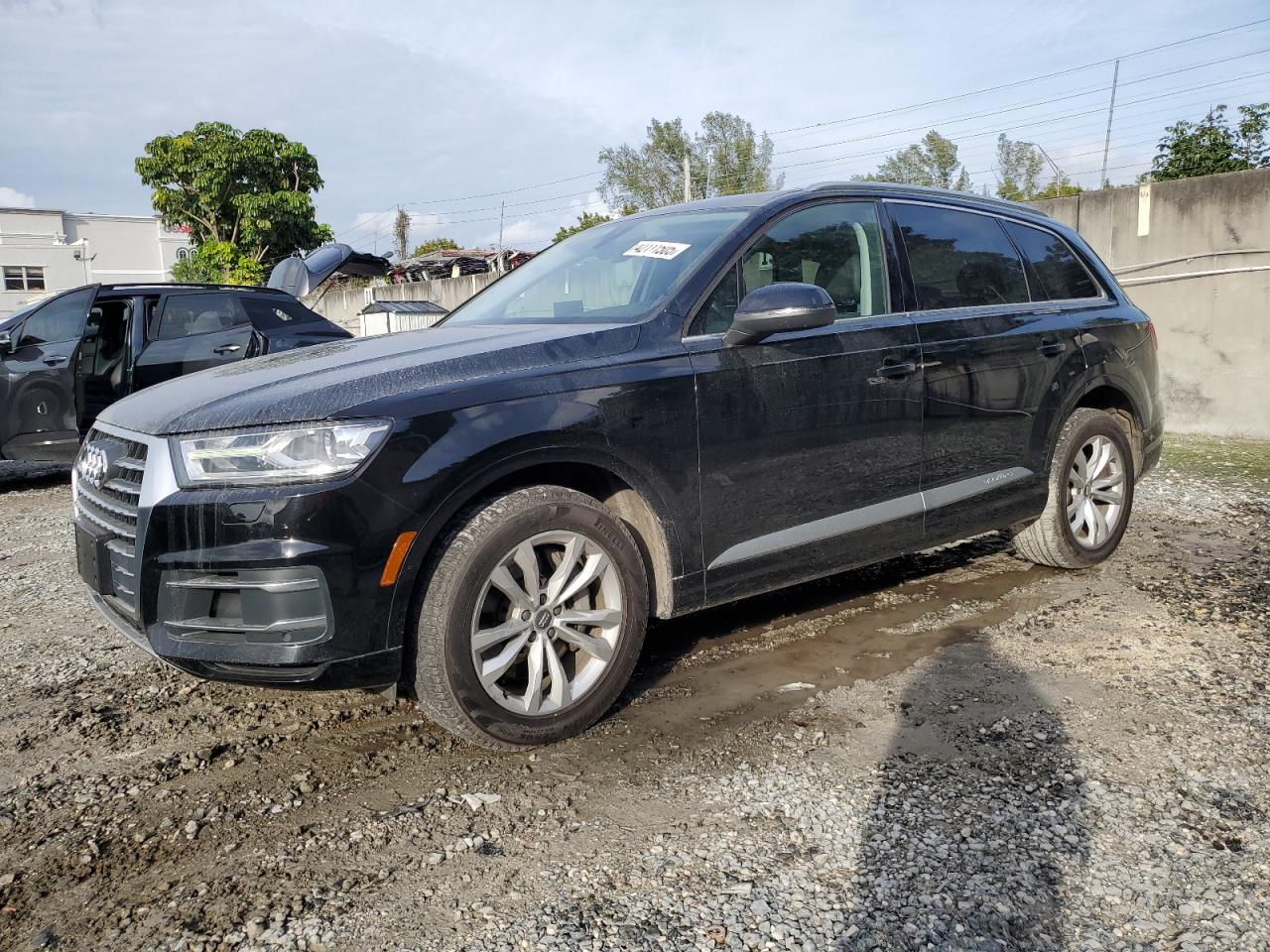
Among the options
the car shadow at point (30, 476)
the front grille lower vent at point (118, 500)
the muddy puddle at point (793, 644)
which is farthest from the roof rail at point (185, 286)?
the muddy puddle at point (793, 644)

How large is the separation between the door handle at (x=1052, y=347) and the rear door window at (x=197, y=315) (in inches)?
268

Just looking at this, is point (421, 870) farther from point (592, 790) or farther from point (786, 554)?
point (786, 554)

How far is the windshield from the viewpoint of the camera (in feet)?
11.4

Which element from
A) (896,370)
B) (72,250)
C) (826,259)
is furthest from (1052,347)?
(72,250)

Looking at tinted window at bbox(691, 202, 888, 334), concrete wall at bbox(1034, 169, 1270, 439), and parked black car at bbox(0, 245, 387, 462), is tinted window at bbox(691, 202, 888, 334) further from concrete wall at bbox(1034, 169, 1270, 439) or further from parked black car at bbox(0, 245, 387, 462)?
concrete wall at bbox(1034, 169, 1270, 439)

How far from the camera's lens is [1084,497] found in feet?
15.9

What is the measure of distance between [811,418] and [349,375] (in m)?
1.62

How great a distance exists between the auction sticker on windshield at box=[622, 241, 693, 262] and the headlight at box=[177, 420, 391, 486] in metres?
1.44

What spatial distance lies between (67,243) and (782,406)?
213 feet

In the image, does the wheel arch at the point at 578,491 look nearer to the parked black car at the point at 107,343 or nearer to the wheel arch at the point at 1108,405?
the wheel arch at the point at 1108,405

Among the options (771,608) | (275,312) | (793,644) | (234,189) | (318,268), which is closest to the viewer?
(793,644)

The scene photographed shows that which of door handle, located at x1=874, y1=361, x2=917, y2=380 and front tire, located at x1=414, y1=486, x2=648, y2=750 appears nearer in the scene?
front tire, located at x1=414, y1=486, x2=648, y2=750

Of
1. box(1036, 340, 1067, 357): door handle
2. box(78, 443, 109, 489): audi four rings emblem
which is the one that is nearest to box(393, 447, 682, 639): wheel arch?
box(78, 443, 109, 489): audi four rings emblem

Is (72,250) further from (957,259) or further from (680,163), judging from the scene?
(957,259)
